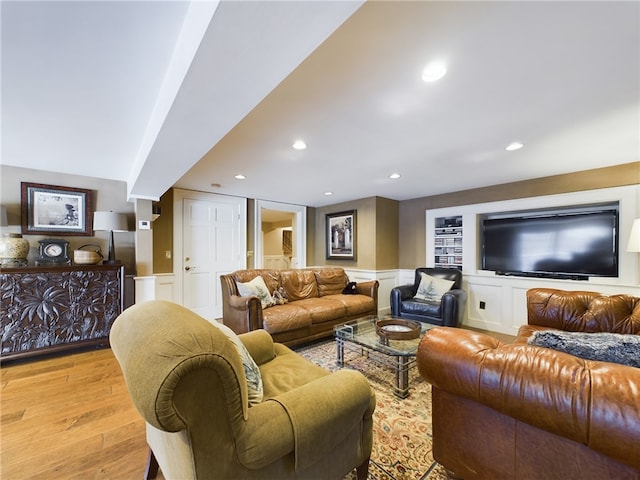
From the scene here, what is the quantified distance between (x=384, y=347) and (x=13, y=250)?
3712mm

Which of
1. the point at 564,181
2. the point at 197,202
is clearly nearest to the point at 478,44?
the point at 564,181

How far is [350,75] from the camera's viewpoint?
1.42 meters

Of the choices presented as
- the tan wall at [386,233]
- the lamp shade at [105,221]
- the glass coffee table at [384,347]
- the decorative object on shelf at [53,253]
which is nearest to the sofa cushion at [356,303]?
the glass coffee table at [384,347]

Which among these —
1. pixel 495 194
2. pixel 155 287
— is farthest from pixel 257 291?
pixel 495 194

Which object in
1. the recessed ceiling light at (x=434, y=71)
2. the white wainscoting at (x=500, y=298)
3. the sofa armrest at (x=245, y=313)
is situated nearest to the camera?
the recessed ceiling light at (x=434, y=71)

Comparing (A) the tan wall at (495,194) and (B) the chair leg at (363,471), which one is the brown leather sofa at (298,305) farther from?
(B) the chair leg at (363,471)

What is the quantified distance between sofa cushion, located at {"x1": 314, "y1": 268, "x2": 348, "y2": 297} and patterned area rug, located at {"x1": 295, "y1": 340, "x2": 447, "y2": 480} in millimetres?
1522

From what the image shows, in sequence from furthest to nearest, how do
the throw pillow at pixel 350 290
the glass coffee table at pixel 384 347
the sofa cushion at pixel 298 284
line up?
the throw pillow at pixel 350 290, the sofa cushion at pixel 298 284, the glass coffee table at pixel 384 347

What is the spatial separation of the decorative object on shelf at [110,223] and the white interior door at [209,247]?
1.03m

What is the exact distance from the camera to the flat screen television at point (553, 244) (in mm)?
2990

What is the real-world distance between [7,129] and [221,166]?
1.63 m

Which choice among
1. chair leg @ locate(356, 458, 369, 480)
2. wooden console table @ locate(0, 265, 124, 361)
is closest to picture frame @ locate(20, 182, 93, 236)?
wooden console table @ locate(0, 265, 124, 361)

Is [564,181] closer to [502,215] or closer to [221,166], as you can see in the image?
[502,215]

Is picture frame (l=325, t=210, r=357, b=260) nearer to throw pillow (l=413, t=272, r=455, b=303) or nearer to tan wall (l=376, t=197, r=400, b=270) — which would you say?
tan wall (l=376, t=197, r=400, b=270)
